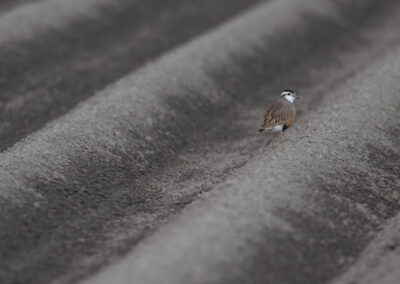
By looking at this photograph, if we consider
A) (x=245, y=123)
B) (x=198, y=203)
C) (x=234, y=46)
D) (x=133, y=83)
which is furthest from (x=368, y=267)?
(x=234, y=46)

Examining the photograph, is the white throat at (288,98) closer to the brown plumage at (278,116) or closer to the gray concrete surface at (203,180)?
the brown plumage at (278,116)

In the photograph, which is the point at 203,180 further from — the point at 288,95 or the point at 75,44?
the point at 75,44

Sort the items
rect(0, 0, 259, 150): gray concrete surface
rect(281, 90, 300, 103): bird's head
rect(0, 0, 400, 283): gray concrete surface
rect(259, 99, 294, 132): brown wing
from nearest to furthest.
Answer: rect(0, 0, 400, 283): gray concrete surface < rect(259, 99, 294, 132): brown wing < rect(281, 90, 300, 103): bird's head < rect(0, 0, 259, 150): gray concrete surface

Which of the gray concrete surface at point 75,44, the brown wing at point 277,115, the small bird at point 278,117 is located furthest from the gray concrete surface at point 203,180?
the gray concrete surface at point 75,44

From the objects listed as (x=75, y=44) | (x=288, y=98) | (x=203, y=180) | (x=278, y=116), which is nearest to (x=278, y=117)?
(x=278, y=116)

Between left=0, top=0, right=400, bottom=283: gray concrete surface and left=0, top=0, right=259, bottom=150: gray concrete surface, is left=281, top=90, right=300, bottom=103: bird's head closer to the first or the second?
left=0, top=0, right=400, bottom=283: gray concrete surface

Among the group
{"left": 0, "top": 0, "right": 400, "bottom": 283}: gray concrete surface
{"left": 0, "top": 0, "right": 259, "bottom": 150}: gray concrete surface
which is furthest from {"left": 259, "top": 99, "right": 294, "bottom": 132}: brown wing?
{"left": 0, "top": 0, "right": 259, "bottom": 150}: gray concrete surface
